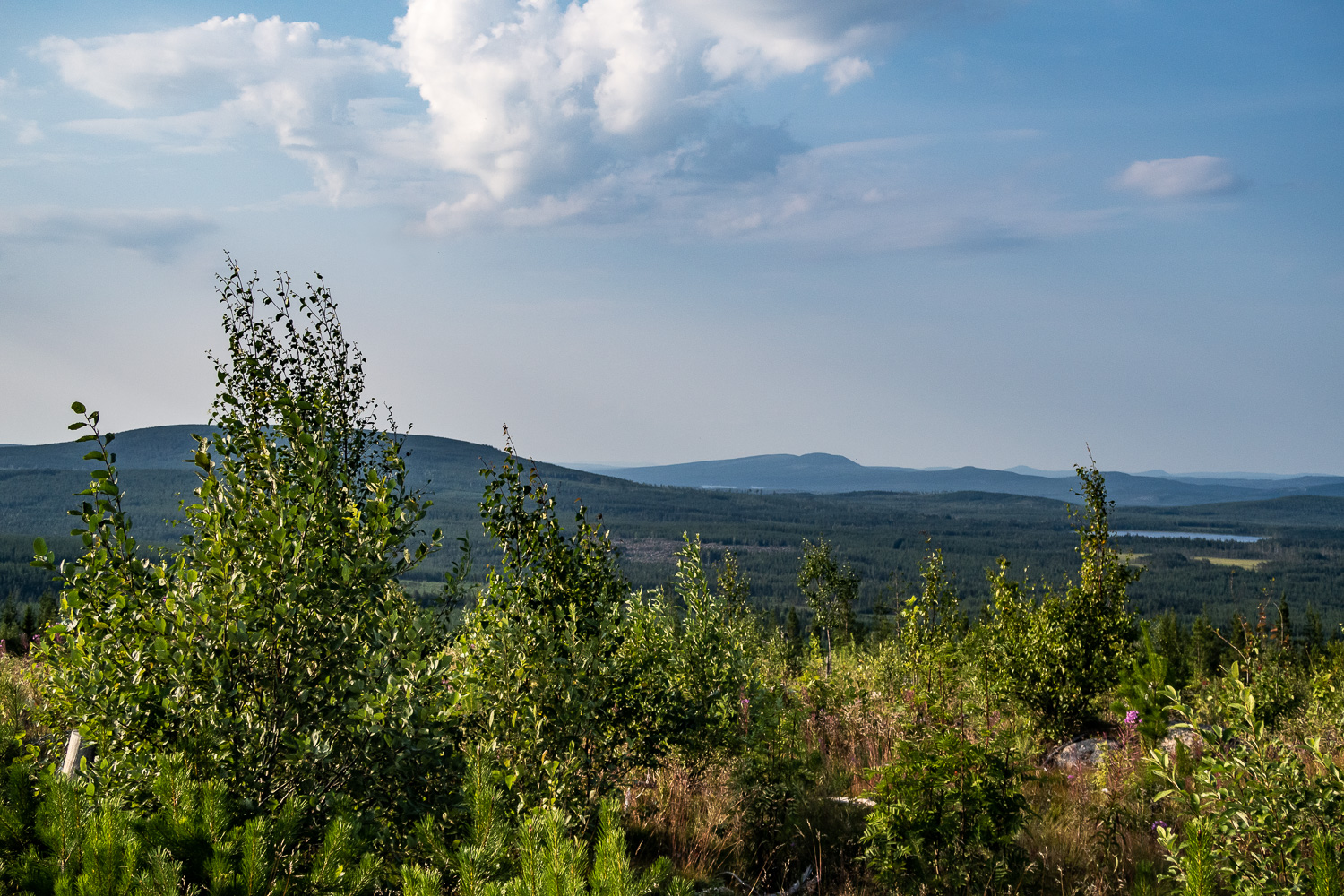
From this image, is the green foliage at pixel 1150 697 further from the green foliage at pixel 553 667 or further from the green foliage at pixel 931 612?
the green foliage at pixel 553 667

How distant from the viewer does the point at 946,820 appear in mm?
5152

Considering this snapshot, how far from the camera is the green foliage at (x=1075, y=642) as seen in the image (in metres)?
11.4

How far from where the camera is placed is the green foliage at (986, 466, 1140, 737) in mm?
11422

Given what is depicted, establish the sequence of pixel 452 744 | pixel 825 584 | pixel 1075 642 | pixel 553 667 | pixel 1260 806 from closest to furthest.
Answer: pixel 1260 806
pixel 452 744
pixel 553 667
pixel 1075 642
pixel 825 584

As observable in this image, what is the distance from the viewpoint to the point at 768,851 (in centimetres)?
644

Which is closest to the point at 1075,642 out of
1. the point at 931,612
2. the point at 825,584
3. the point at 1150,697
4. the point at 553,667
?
the point at 931,612

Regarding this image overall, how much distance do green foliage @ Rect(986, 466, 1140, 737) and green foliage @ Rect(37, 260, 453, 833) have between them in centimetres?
937

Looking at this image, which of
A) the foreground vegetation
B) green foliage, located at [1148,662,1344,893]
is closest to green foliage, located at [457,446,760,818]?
the foreground vegetation

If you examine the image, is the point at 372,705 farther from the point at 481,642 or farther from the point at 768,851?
the point at 768,851

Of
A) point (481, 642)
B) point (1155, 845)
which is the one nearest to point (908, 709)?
point (1155, 845)

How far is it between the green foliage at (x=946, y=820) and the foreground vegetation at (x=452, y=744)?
0.8 inches

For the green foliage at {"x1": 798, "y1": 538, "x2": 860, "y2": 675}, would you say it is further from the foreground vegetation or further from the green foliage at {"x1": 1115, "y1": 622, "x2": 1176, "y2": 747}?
the foreground vegetation

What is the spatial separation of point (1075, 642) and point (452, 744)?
9.88 meters

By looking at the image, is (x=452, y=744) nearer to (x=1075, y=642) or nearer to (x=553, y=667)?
(x=553, y=667)
